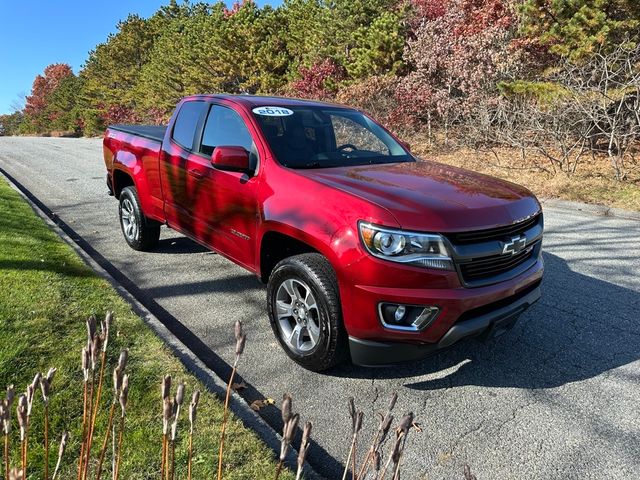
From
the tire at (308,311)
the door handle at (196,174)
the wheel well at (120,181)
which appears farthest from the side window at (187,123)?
the tire at (308,311)

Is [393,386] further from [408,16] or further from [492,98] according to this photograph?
[408,16]

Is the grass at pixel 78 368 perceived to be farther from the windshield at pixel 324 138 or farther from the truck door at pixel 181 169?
the windshield at pixel 324 138

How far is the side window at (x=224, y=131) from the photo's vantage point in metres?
3.86

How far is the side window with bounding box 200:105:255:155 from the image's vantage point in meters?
3.86

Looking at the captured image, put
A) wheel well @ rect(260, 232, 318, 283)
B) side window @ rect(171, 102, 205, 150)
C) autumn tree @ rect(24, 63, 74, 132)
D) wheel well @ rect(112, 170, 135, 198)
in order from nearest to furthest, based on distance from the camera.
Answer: wheel well @ rect(260, 232, 318, 283), side window @ rect(171, 102, 205, 150), wheel well @ rect(112, 170, 135, 198), autumn tree @ rect(24, 63, 74, 132)

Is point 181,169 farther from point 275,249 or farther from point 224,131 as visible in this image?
point 275,249

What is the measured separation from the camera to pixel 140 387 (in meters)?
2.82

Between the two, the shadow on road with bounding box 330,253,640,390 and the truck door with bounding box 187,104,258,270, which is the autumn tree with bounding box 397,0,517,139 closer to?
the shadow on road with bounding box 330,253,640,390

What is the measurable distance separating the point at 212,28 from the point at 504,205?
3438cm

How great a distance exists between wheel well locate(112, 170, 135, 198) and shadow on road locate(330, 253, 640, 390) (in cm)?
409

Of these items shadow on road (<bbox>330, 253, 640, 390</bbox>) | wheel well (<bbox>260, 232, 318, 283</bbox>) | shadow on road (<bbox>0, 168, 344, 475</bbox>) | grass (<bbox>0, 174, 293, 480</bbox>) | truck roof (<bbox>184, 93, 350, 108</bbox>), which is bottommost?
shadow on road (<bbox>330, 253, 640, 390</bbox>)

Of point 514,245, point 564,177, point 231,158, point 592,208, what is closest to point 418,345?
point 514,245

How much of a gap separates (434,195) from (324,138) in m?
1.42

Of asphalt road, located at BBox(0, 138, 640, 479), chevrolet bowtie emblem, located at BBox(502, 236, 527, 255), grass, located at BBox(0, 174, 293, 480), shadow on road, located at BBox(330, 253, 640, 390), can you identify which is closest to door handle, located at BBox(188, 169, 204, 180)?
asphalt road, located at BBox(0, 138, 640, 479)
